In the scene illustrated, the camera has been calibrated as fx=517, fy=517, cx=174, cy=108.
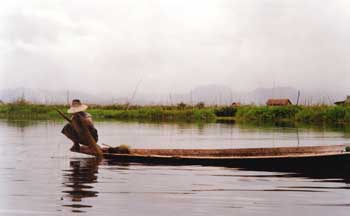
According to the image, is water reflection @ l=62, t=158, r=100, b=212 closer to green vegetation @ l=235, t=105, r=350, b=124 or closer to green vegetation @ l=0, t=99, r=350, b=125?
green vegetation @ l=235, t=105, r=350, b=124

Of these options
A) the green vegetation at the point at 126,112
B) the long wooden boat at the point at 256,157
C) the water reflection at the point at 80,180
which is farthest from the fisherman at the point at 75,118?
the green vegetation at the point at 126,112

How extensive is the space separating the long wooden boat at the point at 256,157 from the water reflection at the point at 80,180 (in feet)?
1.45

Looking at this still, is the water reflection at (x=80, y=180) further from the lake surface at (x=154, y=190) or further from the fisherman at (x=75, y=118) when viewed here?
the fisherman at (x=75, y=118)

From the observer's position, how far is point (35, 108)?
3256cm

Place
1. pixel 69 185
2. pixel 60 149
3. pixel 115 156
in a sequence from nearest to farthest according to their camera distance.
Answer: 1. pixel 69 185
2. pixel 115 156
3. pixel 60 149

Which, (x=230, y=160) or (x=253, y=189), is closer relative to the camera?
(x=253, y=189)

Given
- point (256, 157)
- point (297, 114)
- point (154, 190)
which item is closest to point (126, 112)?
point (297, 114)

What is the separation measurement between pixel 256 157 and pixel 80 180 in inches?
113

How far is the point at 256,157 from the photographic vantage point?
27.8ft

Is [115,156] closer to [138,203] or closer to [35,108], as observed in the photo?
[138,203]

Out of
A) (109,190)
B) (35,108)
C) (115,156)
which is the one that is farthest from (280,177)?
(35,108)

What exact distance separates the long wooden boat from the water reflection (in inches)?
17.4

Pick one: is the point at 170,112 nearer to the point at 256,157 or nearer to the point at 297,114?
the point at 297,114

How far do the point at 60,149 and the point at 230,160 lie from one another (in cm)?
523
